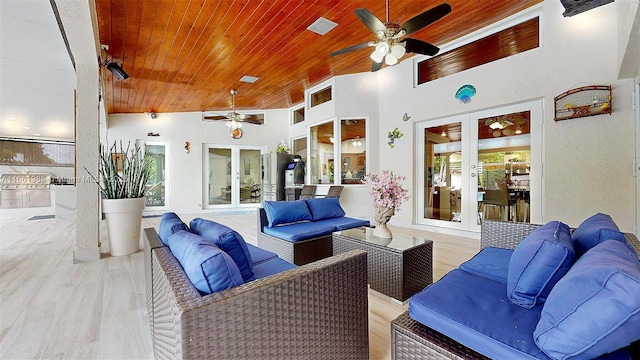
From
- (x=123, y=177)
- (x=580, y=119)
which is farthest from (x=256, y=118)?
(x=580, y=119)

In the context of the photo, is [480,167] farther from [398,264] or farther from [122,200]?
[122,200]

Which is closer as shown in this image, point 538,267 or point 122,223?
point 538,267

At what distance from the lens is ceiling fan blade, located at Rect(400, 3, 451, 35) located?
8.37ft

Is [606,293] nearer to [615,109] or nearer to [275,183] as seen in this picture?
[615,109]

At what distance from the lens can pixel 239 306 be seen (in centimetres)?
89

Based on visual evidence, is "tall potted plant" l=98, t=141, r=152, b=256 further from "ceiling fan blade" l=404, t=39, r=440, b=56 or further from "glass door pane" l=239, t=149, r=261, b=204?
"glass door pane" l=239, t=149, r=261, b=204

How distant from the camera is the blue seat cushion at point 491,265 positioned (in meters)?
1.53

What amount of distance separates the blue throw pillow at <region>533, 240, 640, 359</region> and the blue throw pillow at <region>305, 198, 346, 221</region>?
8.64ft

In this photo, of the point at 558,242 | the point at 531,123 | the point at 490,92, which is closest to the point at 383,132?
the point at 490,92

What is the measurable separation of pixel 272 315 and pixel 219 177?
764cm

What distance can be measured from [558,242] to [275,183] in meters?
6.79

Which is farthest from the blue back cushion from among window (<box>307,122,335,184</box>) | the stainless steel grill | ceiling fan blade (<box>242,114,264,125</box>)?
the stainless steel grill

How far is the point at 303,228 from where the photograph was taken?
295 cm

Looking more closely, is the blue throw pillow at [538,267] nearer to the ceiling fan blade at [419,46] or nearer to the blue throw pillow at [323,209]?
the blue throw pillow at [323,209]
